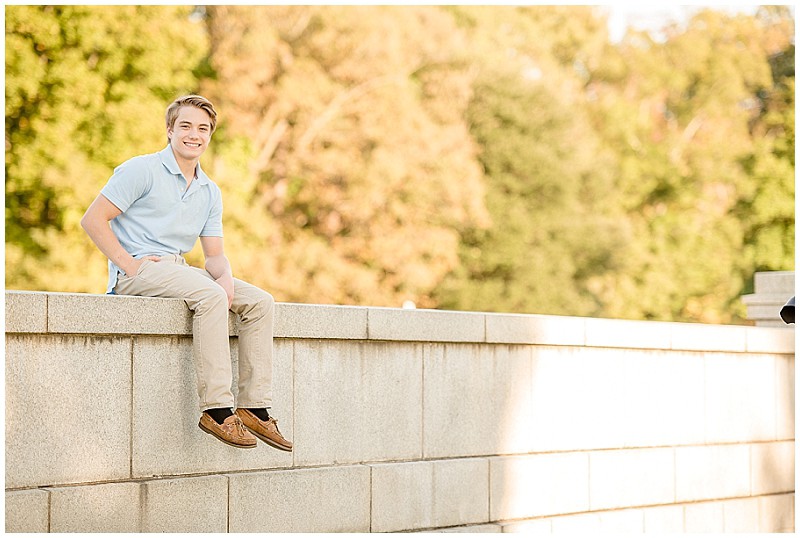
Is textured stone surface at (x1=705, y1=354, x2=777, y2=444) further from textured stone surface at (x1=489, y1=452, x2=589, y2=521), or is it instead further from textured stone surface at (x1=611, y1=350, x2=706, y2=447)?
textured stone surface at (x1=489, y1=452, x2=589, y2=521)

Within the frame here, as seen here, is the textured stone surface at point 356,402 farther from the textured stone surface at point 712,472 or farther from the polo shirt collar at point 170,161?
the textured stone surface at point 712,472

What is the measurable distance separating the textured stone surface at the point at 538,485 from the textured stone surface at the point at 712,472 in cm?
120

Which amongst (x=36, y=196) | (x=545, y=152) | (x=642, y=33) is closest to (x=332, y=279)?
(x=36, y=196)

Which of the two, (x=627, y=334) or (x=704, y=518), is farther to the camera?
(x=704, y=518)

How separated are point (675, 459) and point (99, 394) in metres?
5.06

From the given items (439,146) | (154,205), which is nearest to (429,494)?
(154,205)

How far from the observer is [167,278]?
233 inches

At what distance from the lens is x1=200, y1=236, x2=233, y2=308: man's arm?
6.09 m

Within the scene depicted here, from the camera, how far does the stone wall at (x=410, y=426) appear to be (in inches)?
223

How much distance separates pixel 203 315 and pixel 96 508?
1077mm

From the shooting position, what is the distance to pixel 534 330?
8.08m

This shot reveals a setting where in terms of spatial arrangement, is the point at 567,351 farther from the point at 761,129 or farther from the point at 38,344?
the point at 761,129

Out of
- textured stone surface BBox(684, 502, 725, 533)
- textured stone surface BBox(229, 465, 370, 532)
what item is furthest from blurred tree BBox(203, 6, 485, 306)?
textured stone surface BBox(229, 465, 370, 532)

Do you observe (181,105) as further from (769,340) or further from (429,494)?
(769,340)
